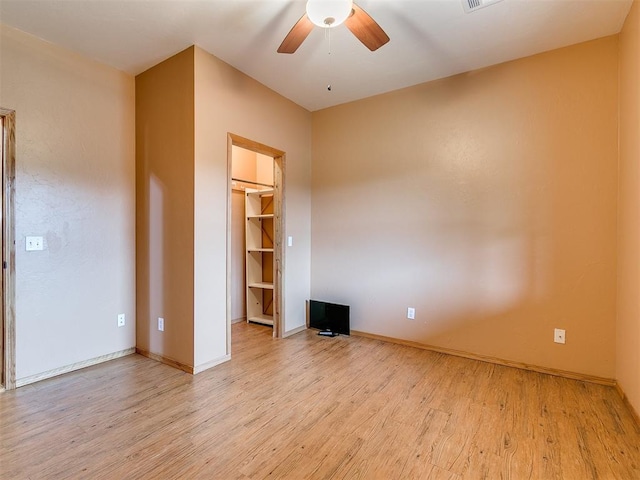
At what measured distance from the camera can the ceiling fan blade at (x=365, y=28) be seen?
6.04 feet

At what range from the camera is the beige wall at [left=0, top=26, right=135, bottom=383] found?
7.93 feet

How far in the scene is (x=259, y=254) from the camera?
14.5 ft

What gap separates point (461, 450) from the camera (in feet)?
5.66

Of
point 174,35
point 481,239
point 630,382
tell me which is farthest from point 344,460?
point 174,35

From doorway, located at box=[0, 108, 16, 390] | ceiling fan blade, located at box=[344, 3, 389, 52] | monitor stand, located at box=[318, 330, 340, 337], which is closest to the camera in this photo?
ceiling fan blade, located at box=[344, 3, 389, 52]

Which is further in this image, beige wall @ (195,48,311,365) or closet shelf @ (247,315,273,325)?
closet shelf @ (247,315,273,325)

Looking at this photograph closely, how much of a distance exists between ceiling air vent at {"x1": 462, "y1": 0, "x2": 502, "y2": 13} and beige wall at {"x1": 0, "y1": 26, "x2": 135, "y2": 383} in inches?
121

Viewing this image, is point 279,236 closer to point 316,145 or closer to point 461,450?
point 316,145

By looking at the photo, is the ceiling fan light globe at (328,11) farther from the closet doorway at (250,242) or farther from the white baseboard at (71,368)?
the white baseboard at (71,368)

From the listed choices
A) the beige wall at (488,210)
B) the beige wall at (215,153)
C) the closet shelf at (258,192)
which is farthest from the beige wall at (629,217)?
the closet shelf at (258,192)

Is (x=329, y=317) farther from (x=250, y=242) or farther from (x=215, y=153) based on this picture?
(x=215, y=153)

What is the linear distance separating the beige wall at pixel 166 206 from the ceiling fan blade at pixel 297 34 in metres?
1.00

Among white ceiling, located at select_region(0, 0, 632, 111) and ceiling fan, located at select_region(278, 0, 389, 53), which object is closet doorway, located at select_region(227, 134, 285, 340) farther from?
ceiling fan, located at select_region(278, 0, 389, 53)

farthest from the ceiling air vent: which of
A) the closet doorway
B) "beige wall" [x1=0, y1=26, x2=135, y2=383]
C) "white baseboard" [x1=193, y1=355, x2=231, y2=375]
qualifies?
"white baseboard" [x1=193, y1=355, x2=231, y2=375]
